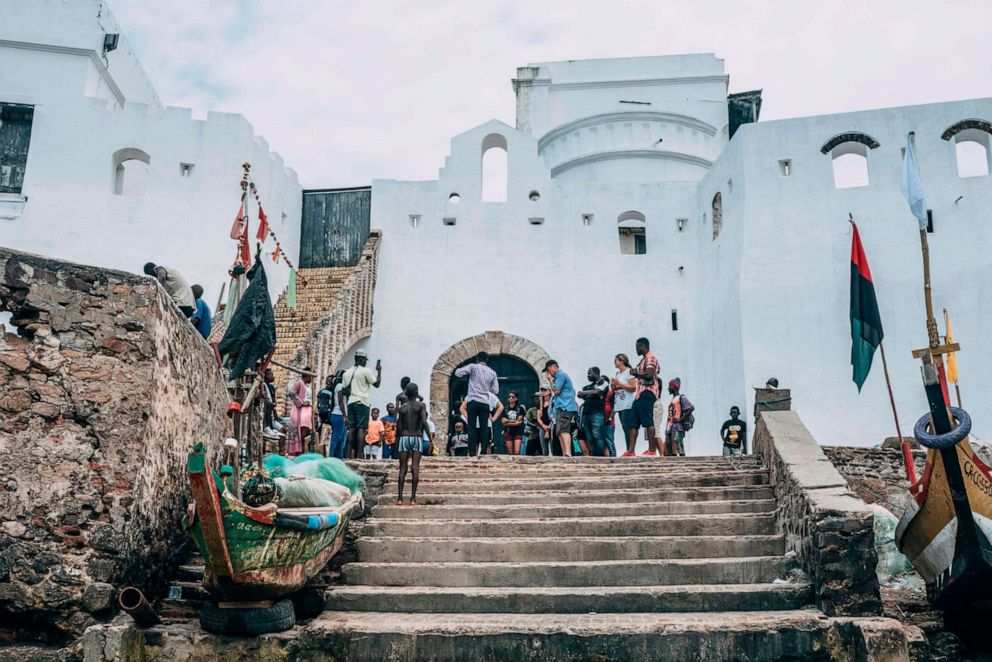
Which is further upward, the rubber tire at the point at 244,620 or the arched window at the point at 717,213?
the arched window at the point at 717,213

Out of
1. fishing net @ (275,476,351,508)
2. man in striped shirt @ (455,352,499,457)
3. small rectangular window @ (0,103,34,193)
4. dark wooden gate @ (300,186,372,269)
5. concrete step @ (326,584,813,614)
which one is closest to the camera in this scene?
concrete step @ (326,584,813,614)

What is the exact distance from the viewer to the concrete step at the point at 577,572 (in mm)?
6637

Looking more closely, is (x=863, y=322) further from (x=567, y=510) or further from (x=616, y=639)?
(x=616, y=639)

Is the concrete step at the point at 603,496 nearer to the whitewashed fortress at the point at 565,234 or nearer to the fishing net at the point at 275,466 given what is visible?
the fishing net at the point at 275,466

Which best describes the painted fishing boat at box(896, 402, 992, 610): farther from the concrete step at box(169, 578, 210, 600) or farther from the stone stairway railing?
the stone stairway railing

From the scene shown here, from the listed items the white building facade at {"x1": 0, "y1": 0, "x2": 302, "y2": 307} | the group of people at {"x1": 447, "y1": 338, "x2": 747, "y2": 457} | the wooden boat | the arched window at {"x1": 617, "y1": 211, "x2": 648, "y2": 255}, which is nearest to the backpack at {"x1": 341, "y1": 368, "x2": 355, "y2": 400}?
the group of people at {"x1": 447, "y1": 338, "x2": 747, "y2": 457}

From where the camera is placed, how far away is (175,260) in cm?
1675

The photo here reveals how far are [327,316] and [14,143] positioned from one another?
295 inches

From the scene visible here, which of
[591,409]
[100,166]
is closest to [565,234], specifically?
[591,409]

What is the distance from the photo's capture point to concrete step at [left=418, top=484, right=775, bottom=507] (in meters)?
8.02

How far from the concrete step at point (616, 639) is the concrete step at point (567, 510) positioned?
72.1 inches

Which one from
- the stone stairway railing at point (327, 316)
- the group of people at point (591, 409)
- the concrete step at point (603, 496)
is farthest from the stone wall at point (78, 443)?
the stone stairway railing at point (327, 316)

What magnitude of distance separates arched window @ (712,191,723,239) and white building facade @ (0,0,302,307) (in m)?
8.43

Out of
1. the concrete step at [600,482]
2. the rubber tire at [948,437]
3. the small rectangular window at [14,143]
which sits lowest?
the concrete step at [600,482]
